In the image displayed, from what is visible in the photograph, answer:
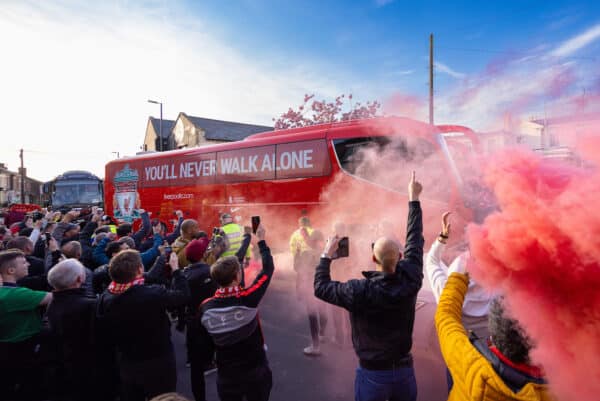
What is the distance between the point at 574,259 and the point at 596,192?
8.8 inches

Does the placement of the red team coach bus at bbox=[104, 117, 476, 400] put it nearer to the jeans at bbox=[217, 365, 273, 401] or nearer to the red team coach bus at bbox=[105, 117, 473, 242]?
the red team coach bus at bbox=[105, 117, 473, 242]

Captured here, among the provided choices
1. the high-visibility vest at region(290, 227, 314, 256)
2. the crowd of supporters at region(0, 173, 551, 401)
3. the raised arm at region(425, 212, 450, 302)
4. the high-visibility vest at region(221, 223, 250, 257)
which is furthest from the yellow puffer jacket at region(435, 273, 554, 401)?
the high-visibility vest at region(290, 227, 314, 256)

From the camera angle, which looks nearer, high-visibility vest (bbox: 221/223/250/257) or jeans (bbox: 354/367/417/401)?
jeans (bbox: 354/367/417/401)

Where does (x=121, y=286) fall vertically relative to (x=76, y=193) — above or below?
below

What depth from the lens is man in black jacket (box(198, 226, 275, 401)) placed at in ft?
8.48

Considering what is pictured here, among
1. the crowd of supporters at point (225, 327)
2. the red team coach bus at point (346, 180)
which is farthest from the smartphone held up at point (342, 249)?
the red team coach bus at point (346, 180)

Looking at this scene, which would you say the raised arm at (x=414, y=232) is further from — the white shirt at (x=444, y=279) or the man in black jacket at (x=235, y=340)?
the man in black jacket at (x=235, y=340)

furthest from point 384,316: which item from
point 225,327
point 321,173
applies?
point 321,173

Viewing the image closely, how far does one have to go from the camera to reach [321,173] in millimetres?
8633

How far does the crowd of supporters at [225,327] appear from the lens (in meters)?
1.72

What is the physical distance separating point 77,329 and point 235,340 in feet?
4.53

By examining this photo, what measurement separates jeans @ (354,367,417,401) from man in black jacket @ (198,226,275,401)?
2.45 ft

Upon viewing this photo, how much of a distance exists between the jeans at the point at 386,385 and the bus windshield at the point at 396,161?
5065 mm

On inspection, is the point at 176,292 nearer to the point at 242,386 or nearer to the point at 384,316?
the point at 242,386
